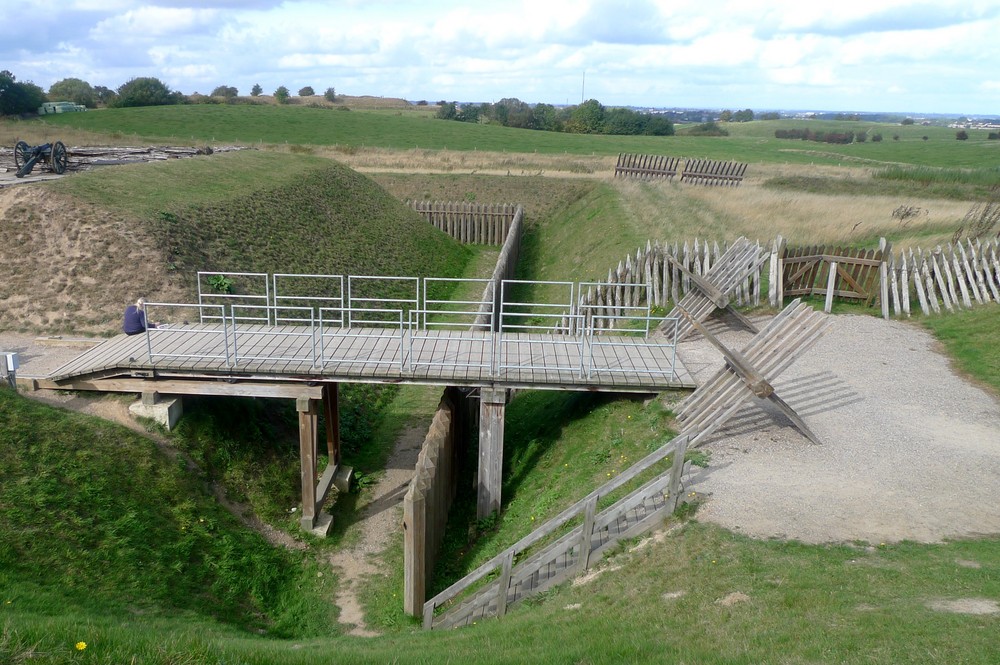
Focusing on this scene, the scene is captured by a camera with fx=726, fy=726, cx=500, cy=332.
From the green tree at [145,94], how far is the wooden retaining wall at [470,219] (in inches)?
2518

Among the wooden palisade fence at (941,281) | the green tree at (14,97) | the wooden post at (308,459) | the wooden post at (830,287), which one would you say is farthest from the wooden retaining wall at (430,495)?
the green tree at (14,97)

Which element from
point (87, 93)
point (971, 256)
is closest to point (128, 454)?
point (971, 256)

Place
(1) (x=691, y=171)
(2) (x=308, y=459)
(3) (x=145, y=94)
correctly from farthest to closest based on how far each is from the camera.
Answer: (3) (x=145, y=94)
(1) (x=691, y=171)
(2) (x=308, y=459)

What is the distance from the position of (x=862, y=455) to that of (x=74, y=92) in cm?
11119

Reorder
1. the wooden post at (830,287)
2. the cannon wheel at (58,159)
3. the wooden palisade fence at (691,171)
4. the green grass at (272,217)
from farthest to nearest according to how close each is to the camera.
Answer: the wooden palisade fence at (691,171) < the cannon wheel at (58,159) < the green grass at (272,217) < the wooden post at (830,287)

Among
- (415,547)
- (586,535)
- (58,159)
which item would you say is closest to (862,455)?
(586,535)

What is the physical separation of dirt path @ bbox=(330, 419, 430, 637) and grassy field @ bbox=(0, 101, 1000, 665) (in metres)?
0.19

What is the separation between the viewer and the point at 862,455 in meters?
10.9

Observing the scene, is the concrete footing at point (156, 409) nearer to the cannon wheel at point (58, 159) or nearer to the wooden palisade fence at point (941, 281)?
the wooden palisade fence at point (941, 281)

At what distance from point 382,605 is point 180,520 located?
3.31m

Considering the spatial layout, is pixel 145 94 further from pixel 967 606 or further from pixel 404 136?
pixel 967 606

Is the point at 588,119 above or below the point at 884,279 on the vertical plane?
above

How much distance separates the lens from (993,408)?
506 inches

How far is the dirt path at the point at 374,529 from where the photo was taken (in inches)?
433
